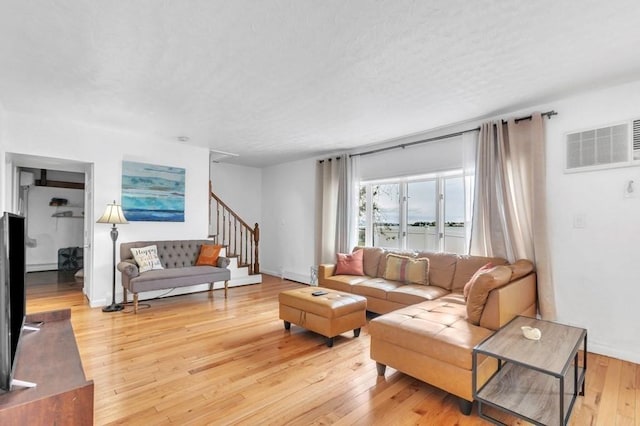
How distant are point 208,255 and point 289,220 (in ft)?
6.76

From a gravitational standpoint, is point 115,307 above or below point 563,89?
below

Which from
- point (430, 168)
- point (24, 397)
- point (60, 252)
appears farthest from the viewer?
point (60, 252)

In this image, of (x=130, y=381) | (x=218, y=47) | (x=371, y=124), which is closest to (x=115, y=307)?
(x=130, y=381)

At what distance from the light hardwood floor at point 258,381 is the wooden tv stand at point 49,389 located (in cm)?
81

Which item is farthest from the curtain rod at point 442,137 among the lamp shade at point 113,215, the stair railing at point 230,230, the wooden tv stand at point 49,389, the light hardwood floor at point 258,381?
the wooden tv stand at point 49,389

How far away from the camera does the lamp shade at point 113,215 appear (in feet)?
13.7

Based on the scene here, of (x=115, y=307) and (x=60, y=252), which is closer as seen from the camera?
(x=115, y=307)

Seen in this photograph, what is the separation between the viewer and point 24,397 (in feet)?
A: 3.19

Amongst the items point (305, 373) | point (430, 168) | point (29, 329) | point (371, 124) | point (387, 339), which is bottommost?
point (305, 373)

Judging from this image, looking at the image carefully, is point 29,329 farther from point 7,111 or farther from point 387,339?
point 7,111

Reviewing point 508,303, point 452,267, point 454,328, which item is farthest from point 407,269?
point 454,328

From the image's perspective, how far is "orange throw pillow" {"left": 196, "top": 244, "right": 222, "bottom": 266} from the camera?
5125 mm

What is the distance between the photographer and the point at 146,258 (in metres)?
4.54

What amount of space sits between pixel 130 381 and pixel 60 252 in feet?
22.8
